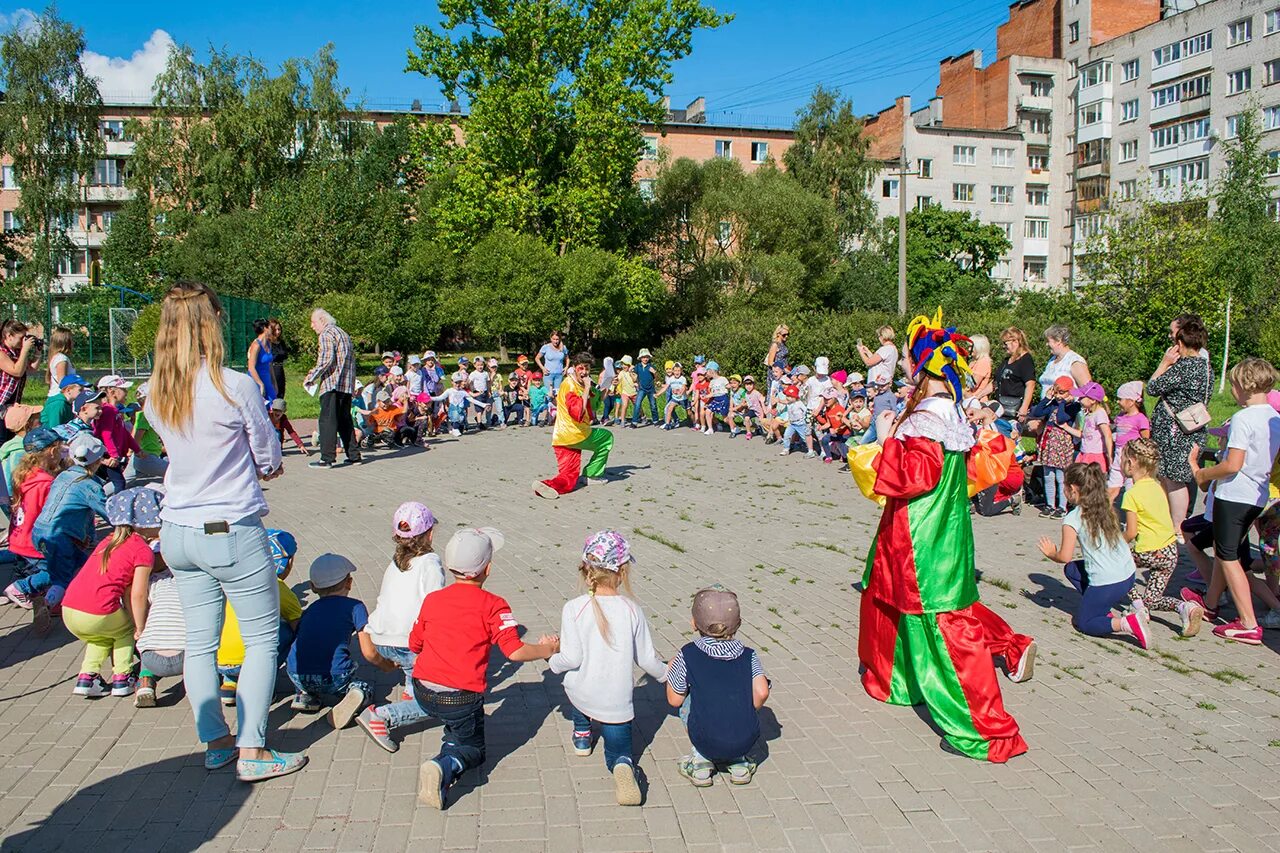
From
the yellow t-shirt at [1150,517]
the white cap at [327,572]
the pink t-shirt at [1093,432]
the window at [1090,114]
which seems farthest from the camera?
the window at [1090,114]

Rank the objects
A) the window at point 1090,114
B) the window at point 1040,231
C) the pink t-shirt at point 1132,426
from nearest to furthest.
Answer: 1. the pink t-shirt at point 1132,426
2. the window at point 1090,114
3. the window at point 1040,231

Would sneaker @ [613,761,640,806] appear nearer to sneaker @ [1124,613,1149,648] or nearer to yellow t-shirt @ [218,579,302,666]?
yellow t-shirt @ [218,579,302,666]

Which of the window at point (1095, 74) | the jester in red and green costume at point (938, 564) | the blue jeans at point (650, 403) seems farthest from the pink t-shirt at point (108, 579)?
the window at point (1095, 74)

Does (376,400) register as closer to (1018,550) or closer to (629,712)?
(1018,550)

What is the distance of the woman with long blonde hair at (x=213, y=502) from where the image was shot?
4.00 metres

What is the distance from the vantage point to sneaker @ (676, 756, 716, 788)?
14.2 ft

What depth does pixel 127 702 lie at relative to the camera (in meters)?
5.21

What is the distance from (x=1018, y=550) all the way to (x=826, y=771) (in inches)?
213

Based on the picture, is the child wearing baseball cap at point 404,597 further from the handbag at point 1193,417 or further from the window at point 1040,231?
the window at point 1040,231

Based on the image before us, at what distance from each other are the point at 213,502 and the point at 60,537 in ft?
10.1

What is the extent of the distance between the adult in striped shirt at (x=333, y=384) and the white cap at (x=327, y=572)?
763 centimetres

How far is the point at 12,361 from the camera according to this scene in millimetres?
9016

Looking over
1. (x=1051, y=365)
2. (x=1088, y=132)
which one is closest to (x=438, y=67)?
(x=1051, y=365)

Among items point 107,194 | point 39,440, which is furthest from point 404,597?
point 107,194
